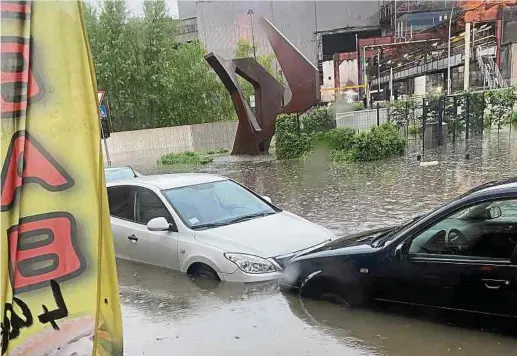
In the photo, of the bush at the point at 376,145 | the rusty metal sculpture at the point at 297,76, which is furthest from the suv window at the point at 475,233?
the rusty metal sculpture at the point at 297,76

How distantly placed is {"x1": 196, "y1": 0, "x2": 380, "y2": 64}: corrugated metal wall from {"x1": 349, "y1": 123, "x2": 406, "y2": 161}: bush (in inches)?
1252

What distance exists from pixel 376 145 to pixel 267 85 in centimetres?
723

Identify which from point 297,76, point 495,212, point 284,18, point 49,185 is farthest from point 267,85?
point 284,18

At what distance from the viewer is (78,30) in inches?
73.5

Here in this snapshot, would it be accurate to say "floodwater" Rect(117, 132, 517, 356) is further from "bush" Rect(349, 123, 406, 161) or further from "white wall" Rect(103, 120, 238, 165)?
"white wall" Rect(103, 120, 238, 165)

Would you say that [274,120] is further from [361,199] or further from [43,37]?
[43,37]

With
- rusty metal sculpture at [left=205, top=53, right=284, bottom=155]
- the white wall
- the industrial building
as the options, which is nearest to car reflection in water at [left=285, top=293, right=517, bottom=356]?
rusty metal sculpture at [left=205, top=53, right=284, bottom=155]

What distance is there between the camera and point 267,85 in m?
21.2

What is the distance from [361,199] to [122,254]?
534cm

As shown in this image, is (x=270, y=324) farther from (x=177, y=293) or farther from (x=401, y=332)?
(x=177, y=293)

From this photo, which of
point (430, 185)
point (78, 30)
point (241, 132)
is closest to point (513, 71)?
point (241, 132)

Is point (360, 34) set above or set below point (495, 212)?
above

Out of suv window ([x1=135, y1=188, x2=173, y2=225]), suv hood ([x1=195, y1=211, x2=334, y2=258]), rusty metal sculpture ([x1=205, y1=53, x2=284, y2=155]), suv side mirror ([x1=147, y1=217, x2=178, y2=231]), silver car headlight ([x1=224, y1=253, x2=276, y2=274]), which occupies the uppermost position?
rusty metal sculpture ([x1=205, y1=53, x2=284, y2=155])

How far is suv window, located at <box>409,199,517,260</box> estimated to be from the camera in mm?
3770
